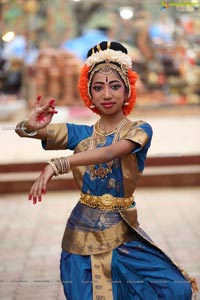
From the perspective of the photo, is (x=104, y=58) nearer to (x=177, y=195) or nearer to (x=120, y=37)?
(x=177, y=195)

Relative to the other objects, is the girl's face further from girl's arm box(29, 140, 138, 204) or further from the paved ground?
the paved ground

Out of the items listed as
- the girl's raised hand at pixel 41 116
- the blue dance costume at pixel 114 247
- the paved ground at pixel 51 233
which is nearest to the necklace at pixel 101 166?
the blue dance costume at pixel 114 247

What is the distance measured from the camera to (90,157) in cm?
341

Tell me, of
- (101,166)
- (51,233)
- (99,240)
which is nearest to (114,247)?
(99,240)

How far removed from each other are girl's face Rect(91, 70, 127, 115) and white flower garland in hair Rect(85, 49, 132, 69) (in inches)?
2.2

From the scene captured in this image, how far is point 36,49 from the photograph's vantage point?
1487 centimetres

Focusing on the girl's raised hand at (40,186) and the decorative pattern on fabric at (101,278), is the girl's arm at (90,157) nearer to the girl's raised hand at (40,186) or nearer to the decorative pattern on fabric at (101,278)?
the girl's raised hand at (40,186)

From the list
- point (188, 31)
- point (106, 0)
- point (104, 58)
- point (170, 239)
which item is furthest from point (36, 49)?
point (104, 58)

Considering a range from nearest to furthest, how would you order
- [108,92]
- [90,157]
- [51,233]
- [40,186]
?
[40,186]
[90,157]
[108,92]
[51,233]

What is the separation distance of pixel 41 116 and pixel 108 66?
0.35m

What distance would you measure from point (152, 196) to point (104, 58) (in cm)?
519

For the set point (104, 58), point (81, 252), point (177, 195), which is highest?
point (104, 58)

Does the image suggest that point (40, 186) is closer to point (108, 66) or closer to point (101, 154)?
point (101, 154)

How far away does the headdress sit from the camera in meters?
3.65
